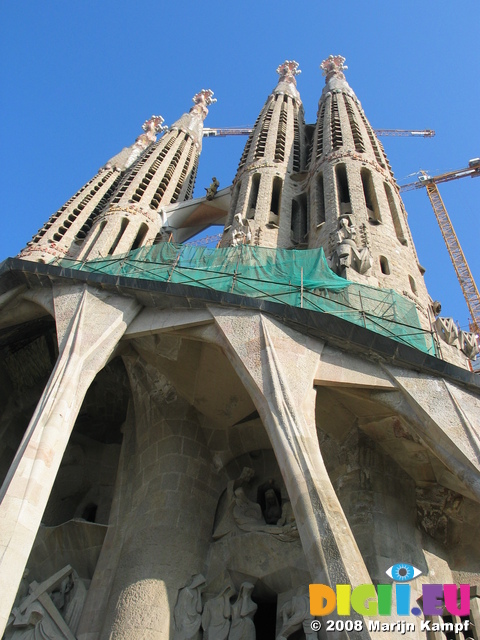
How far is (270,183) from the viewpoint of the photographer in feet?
65.3

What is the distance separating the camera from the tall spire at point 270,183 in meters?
16.8

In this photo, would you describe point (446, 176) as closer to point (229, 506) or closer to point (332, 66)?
point (332, 66)

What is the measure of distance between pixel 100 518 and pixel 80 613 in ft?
6.89

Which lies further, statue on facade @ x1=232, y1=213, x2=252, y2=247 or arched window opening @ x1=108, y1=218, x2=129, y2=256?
arched window opening @ x1=108, y1=218, x2=129, y2=256

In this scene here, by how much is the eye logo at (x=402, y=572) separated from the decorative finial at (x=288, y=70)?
100.0 ft

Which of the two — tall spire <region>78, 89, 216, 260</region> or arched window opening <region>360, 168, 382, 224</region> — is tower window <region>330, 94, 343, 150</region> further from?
tall spire <region>78, 89, 216, 260</region>

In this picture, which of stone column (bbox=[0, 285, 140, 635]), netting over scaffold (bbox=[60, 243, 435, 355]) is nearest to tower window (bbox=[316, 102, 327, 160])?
netting over scaffold (bbox=[60, 243, 435, 355])

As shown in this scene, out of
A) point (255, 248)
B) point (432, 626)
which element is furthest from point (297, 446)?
point (255, 248)

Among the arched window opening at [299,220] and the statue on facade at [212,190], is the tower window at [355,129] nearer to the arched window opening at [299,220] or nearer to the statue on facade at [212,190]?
the arched window opening at [299,220]

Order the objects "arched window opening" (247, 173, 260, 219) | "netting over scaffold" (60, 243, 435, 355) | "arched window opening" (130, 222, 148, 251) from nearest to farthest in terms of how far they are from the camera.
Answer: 1. "netting over scaffold" (60, 243, 435, 355)
2. "arched window opening" (247, 173, 260, 219)
3. "arched window opening" (130, 222, 148, 251)

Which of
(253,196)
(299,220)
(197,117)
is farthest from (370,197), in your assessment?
(197,117)

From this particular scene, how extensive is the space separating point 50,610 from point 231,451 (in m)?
3.35

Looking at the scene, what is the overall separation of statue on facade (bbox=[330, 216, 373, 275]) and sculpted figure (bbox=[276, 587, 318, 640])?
20.3ft

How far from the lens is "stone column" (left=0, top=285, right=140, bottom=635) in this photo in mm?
5895
